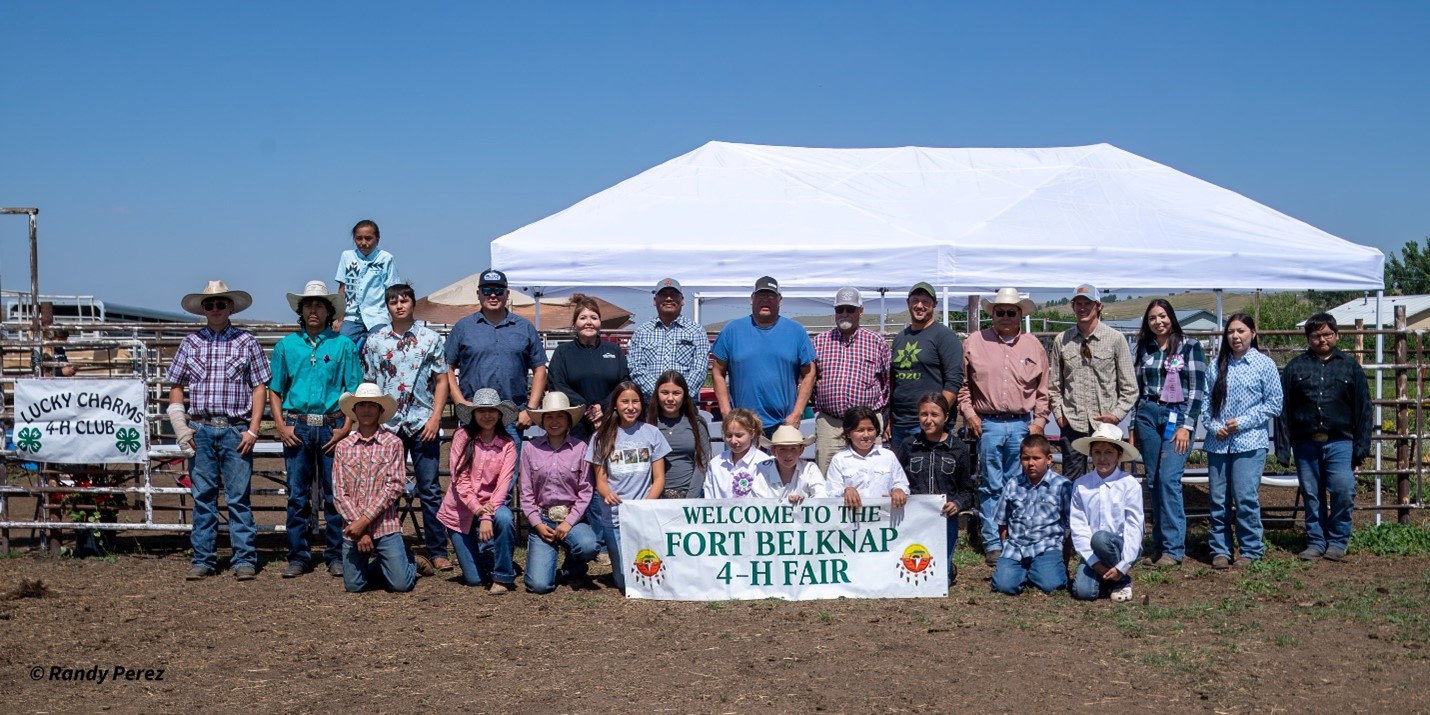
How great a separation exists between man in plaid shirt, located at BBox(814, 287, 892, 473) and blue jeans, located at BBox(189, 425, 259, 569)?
3844 millimetres

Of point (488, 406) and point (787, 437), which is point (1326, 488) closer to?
point (787, 437)

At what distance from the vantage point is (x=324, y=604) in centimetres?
757

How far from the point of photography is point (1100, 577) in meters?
7.39

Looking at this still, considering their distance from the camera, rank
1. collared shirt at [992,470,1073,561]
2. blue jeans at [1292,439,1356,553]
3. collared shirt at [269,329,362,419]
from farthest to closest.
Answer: blue jeans at [1292,439,1356,553]
collared shirt at [269,329,362,419]
collared shirt at [992,470,1073,561]

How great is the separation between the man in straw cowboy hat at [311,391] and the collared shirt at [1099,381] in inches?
188

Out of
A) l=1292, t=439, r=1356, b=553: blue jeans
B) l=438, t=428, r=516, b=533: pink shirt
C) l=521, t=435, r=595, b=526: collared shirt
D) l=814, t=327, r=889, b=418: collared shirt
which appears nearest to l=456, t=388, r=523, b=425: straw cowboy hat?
l=438, t=428, r=516, b=533: pink shirt

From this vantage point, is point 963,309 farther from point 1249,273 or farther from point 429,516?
point 429,516

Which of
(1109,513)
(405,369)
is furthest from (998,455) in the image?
(405,369)

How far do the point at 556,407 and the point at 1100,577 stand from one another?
3433mm

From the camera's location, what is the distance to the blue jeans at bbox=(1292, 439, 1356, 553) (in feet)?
28.5

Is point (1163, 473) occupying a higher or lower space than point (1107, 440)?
lower

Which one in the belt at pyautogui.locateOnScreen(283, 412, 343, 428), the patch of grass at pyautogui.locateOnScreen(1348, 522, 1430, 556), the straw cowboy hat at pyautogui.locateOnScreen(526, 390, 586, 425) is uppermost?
the straw cowboy hat at pyautogui.locateOnScreen(526, 390, 586, 425)

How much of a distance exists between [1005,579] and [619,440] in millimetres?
2515

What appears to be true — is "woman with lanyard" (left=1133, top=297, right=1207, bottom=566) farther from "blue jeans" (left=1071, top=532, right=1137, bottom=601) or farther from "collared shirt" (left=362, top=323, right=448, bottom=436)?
"collared shirt" (left=362, top=323, right=448, bottom=436)
